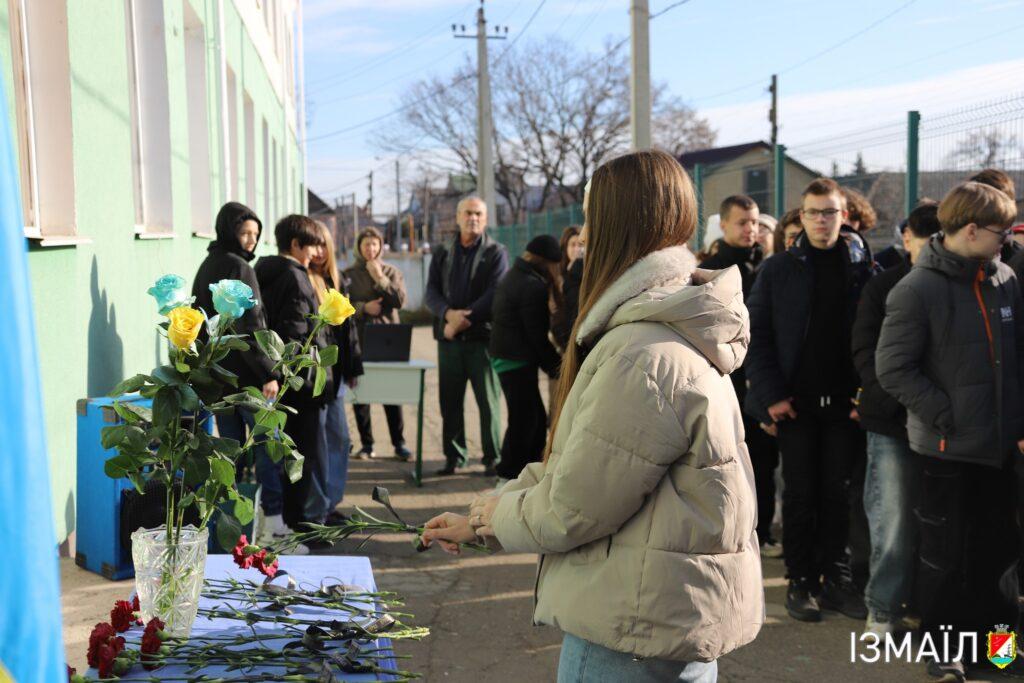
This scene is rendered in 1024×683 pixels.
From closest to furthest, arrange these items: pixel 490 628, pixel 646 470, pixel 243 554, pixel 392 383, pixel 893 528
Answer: pixel 646 470 < pixel 243 554 < pixel 893 528 < pixel 490 628 < pixel 392 383

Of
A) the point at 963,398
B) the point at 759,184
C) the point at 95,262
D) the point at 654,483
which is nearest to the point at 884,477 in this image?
the point at 963,398

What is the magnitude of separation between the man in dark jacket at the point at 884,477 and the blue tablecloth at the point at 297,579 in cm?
249

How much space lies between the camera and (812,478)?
4812 millimetres

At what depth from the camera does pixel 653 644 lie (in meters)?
1.92

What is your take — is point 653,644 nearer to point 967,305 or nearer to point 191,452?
point 191,452

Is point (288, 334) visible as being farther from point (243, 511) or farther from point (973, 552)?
point (973, 552)

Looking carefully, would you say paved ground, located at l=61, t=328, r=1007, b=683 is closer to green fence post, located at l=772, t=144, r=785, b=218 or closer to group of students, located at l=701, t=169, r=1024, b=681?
group of students, located at l=701, t=169, r=1024, b=681

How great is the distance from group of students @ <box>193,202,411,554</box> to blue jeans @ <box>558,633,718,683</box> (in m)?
3.43

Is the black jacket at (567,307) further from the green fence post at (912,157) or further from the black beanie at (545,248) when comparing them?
the green fence post at (912,157)

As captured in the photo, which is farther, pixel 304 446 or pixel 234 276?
pixel 304 446

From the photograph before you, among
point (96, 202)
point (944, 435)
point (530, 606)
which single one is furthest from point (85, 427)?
point (944, 435)

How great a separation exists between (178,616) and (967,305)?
317 cm

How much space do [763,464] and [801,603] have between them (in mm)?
1047

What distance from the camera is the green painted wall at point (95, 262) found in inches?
149
